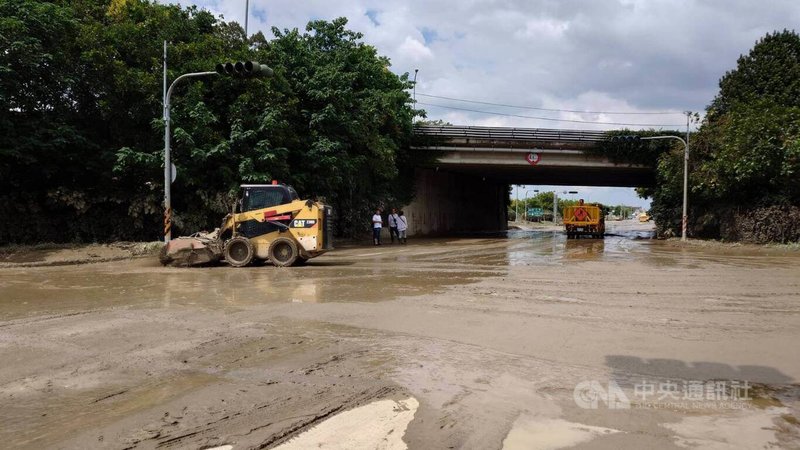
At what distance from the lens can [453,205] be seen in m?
51.6

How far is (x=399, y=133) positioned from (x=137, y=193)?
16401 millimetres

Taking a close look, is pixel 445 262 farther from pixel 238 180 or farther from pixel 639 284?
pixel 238 180

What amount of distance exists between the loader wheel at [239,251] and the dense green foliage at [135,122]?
5078 millimetres

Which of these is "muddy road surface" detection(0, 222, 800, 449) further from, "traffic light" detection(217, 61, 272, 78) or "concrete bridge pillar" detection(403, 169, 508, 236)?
"concrete bridge pillar" detection(403, 169, 508, 236)

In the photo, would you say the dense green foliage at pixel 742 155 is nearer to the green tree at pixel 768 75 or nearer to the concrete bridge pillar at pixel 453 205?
the green tree at pixel 768 75

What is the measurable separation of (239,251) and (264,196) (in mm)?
1885

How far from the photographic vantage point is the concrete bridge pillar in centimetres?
4325

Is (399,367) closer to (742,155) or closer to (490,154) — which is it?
(742,155)

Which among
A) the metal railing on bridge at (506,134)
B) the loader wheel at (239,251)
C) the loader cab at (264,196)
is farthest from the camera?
the metal railing on bridge at (506,134)

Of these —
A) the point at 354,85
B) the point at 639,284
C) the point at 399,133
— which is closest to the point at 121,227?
the point at 354,85

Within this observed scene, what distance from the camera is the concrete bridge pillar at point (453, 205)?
142 ft

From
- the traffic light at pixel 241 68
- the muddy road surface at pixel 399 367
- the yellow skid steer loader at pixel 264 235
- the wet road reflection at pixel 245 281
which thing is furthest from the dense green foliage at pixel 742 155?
the traffic light at pixel 241 68

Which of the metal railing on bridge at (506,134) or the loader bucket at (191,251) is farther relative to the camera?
the metal railing on bridge at (506,134)

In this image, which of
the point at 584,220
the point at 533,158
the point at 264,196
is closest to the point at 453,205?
the point at 533,158
